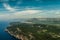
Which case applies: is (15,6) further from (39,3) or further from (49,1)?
(49,1)

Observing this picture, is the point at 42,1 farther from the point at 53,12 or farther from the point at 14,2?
the point at 14,2

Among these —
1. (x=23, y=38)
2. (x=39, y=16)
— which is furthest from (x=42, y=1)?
(x=23, y=38)

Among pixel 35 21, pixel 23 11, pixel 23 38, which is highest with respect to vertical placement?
pixel 23 11

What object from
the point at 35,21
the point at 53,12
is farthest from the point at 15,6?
the point at 53,12

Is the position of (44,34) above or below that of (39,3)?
below

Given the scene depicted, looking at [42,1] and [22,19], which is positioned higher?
[42,1]
